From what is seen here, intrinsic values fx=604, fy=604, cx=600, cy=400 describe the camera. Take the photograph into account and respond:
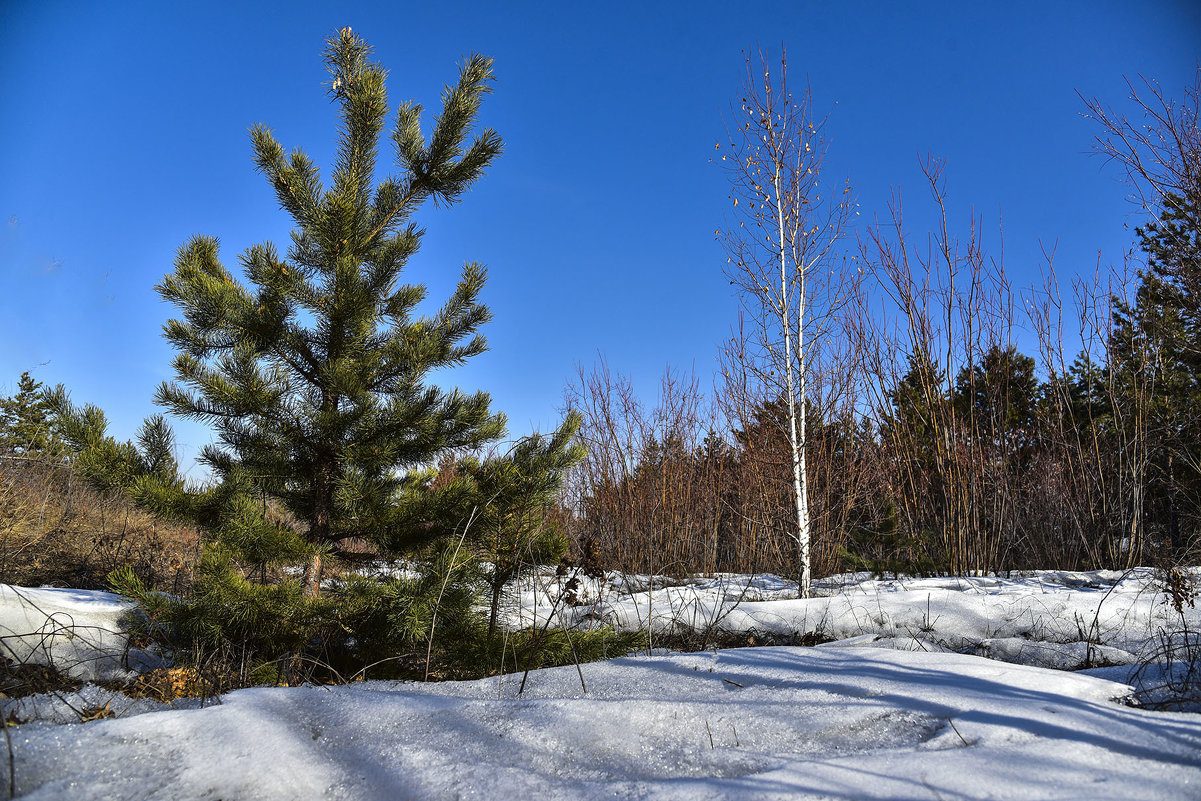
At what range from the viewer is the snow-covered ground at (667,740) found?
1.09 metres

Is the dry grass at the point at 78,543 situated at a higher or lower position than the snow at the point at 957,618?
higher

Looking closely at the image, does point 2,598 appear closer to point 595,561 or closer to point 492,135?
point 595,561

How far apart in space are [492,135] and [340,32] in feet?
3.35

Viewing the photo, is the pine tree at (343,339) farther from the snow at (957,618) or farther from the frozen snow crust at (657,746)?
the frozen snow crust at (657,746)

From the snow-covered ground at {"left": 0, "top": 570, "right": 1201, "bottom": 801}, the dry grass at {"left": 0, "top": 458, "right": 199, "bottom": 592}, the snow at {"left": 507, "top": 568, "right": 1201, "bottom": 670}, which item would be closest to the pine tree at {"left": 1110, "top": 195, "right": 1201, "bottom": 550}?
the snow at {"left": 507, "top": 568, "right": 1201, "bottom": 670}

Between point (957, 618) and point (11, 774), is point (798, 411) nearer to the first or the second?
point (957, 618)

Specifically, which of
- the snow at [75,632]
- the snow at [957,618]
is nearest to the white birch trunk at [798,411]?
the snow at [957,618]

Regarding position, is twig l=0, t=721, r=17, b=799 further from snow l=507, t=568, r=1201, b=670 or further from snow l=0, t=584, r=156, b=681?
snow l=0, t=584, r=156, b=681

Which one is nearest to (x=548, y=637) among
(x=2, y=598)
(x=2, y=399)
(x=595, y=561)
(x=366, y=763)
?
(x=595, y=561)

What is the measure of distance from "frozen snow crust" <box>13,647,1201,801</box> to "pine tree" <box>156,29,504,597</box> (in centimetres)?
174

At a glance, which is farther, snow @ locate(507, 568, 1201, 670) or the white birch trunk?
the white birch trunk

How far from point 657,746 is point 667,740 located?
37mm

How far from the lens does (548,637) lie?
296cm

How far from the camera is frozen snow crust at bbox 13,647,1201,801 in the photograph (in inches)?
42.9
